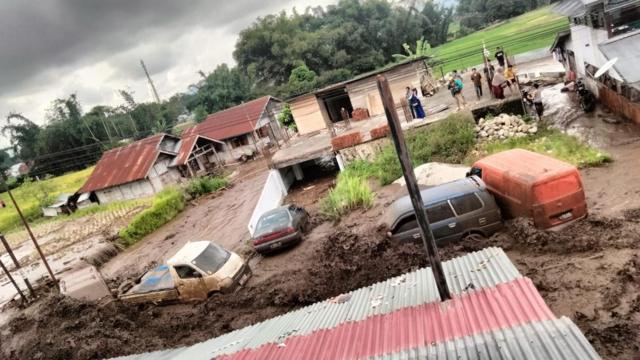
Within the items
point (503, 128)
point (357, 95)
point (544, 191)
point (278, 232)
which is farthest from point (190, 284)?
point (357, 95)

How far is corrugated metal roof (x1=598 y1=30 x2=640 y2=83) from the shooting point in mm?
13414

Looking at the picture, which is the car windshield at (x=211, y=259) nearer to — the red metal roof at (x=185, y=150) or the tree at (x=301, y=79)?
the red metal roof at (x=185, y=150)

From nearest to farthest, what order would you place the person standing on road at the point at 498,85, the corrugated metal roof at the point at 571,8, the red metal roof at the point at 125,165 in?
the corrugated metal roof at the point at 571,8, the person standing on road at the point at 498,85, the red metal roof at the point at 125,165

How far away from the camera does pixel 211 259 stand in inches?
515

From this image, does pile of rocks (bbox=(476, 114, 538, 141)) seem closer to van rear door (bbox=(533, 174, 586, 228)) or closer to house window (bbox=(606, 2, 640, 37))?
house window (bbox=(606, 2, 640, 37))

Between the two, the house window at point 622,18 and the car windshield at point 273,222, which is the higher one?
the house window at point 622,18

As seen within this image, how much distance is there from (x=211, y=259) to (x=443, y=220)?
292 inches

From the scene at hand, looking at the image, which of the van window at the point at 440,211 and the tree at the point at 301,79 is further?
the tree at the point at 301,79

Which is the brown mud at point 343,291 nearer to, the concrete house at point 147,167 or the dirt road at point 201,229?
the dirt road at point 201,229

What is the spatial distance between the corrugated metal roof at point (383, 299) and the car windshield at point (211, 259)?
5434 millimetres

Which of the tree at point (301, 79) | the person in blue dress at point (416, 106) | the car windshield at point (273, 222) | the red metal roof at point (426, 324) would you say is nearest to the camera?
the red metal roof at point (426, 324)

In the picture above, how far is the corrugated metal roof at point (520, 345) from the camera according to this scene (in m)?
3.73

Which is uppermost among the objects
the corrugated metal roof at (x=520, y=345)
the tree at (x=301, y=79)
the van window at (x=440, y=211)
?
the tree at (x=301, y=79)

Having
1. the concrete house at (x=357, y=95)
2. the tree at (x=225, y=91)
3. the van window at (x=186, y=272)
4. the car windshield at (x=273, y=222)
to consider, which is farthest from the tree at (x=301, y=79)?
the van window at (x=186, y=272)
